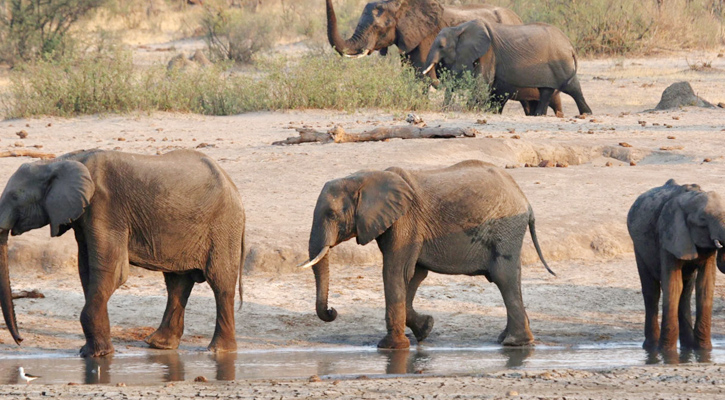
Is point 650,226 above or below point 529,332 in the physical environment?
above

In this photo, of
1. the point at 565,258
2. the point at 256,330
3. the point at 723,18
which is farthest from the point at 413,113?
the point at 723,18

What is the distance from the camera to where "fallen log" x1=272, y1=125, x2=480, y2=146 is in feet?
42.0

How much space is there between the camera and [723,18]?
97.1ft

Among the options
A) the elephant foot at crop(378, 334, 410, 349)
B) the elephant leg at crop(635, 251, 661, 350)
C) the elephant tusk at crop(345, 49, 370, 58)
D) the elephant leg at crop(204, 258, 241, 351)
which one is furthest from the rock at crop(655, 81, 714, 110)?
the elephant leg at crop(204, 258, 241, 351)

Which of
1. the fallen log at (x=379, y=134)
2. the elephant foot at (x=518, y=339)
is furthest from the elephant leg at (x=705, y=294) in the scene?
the fallen log at (x=379, y=134)

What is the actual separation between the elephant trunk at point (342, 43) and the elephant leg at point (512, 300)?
10951mm

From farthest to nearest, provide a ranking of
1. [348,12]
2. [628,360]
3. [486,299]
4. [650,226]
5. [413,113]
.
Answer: [348,12] → [413,113] → [486,299] → [650,226] → [628,360]

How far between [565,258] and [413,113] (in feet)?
21.6

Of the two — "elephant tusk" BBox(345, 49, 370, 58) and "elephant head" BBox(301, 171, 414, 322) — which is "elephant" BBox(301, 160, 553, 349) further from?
"elephant tusk" BBox(345, 49, 370, 58)

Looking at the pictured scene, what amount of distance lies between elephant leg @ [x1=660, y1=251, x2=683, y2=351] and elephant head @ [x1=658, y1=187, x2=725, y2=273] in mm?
151

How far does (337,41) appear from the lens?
18203 mm

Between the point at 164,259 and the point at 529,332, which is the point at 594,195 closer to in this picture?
the point at 529,332

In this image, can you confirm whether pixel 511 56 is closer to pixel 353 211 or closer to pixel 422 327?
pixel 422 327

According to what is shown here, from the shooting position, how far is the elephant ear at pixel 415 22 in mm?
18641
